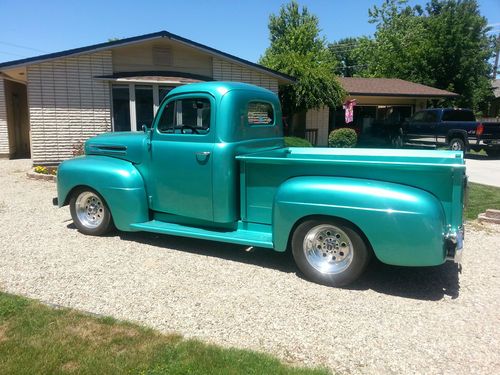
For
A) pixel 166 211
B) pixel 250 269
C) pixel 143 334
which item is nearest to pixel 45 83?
pixel 166 211

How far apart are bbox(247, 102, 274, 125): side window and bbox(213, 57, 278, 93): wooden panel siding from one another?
863 centimetres

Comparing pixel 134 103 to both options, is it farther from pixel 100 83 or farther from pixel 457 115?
pixel 457 115

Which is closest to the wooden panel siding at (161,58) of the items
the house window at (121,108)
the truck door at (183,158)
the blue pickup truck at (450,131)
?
the house window at (121,108)

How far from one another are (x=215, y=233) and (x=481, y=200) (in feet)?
20.8

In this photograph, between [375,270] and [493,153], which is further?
[493,153]

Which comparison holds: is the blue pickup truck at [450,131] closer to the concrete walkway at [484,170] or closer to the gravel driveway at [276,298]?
the concrete walkway at [484,170]

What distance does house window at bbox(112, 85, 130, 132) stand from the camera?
13094 mm

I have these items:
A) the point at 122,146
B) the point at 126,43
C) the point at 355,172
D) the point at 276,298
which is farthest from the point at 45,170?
the point at 355,172

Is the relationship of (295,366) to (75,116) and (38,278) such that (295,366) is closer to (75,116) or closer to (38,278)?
(38,278)

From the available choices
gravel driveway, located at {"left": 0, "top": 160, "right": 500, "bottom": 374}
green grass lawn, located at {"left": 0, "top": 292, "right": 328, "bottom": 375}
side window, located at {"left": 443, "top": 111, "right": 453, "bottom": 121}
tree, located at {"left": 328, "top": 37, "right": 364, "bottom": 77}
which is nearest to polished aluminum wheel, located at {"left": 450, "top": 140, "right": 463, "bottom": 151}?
side window, located at {"left": 443, "top": 111, "right": 453, "bottom": 121}

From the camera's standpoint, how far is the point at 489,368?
306 cm

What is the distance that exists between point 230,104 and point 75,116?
362 inches

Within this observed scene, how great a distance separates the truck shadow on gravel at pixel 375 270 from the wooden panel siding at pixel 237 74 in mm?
9132

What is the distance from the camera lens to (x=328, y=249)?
14.9 ft
